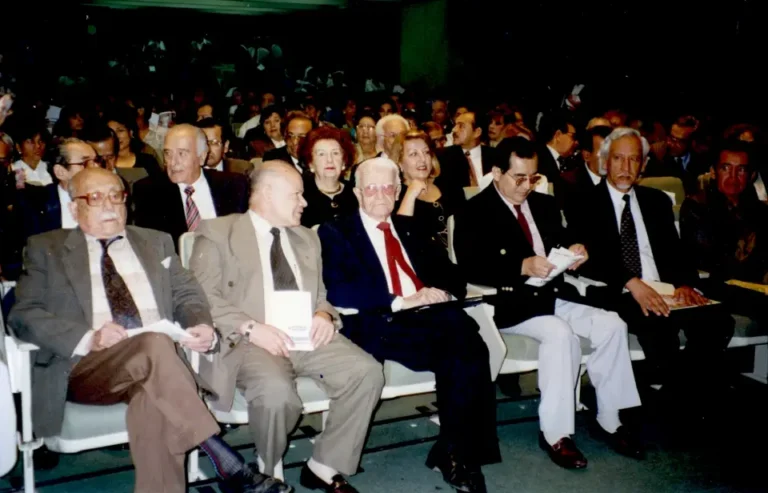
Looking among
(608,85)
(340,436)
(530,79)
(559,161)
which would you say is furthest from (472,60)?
(340,436)

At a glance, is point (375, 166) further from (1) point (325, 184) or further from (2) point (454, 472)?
(2) point (454, 472)

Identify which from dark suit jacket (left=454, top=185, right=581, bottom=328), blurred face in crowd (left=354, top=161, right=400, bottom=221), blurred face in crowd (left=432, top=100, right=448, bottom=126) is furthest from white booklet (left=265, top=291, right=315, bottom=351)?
blurred face in crowd (left=432, top=100, right=448, bottom=126)

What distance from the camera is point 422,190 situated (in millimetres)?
4031

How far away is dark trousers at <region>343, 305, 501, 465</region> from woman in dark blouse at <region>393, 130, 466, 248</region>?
0.75 meters

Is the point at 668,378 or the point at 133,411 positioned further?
the point at 668,378

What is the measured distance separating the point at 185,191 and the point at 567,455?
2471 mm

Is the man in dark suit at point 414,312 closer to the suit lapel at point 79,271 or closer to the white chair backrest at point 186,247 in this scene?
the white chair backrest at point 186,247

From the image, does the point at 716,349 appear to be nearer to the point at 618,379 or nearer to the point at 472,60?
the point at 618,379

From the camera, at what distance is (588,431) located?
3.58 m

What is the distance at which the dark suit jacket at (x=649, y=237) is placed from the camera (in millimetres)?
3717

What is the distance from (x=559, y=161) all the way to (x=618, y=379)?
3.16 m

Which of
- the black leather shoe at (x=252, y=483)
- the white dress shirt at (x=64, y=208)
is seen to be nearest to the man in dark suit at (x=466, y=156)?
the white dress shirt at (x=64, y=208)

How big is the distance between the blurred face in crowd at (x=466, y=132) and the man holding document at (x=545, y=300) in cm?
240

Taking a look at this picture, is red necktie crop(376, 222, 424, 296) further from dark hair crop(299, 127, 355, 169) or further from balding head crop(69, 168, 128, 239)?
balding head crop(69, 168, 128, 239)
